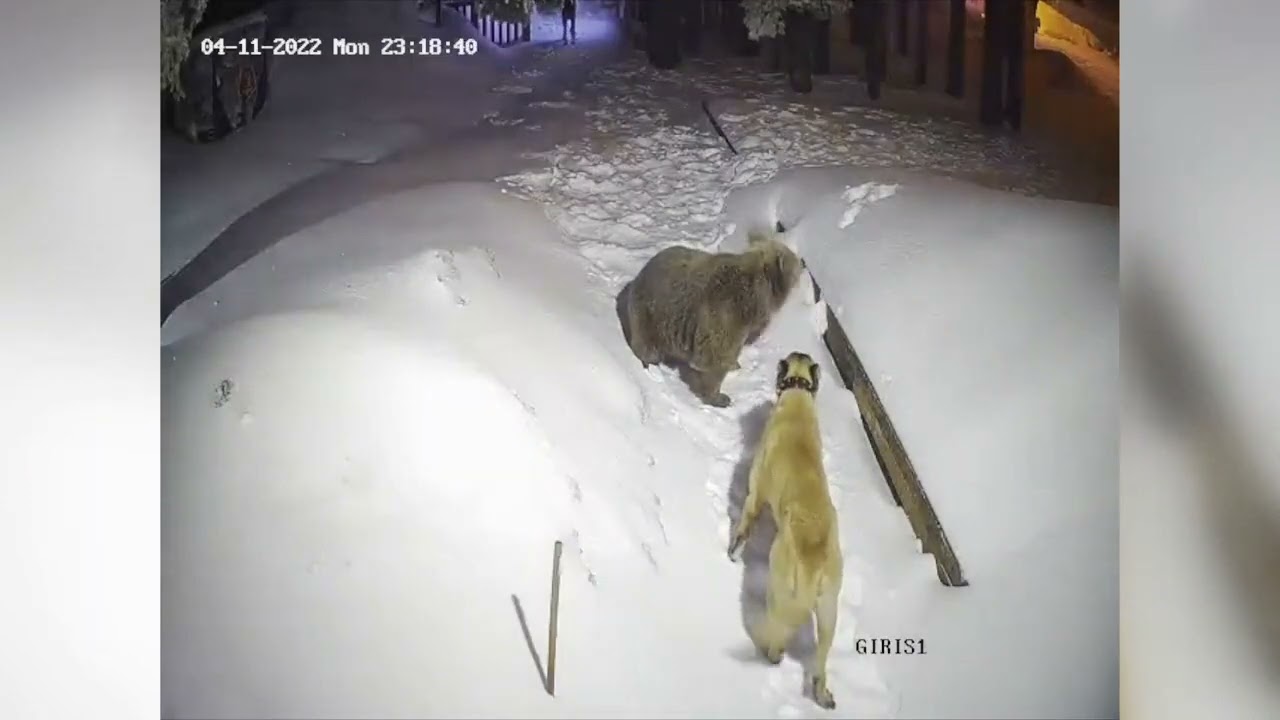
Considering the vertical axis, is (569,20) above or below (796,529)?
above

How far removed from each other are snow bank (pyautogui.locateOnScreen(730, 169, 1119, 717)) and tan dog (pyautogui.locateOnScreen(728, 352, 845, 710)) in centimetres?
14

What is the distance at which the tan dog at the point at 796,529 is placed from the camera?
5.83 ft

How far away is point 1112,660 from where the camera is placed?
1.82m

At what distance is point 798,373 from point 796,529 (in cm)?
27

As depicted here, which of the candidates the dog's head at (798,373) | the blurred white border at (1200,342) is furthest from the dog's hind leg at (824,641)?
the blurred white border at (1200,342)

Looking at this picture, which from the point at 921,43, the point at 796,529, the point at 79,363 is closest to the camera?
the point at 79,363

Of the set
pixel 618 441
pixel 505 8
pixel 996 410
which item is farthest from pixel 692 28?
pixel 996 410

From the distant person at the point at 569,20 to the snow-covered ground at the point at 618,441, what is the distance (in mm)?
88

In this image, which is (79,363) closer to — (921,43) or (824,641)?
(824,641)

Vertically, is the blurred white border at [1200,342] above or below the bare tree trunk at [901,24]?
below

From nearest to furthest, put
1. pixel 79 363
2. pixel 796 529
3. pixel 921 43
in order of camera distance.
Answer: pixel 79 363 < pixel 796 529 < pixel 921 43

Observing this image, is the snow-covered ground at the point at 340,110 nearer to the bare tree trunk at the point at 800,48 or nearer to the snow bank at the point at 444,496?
the snow bank at the point at 444,496

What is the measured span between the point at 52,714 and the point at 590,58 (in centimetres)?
140

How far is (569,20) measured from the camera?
6.13 ft
